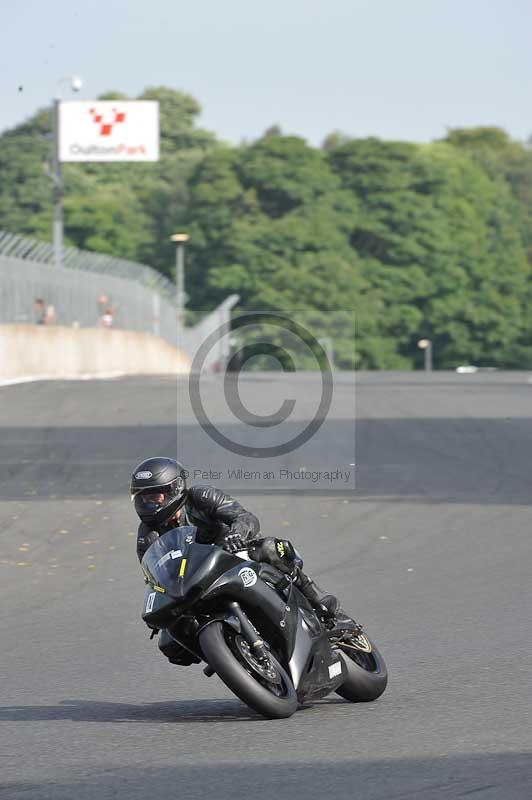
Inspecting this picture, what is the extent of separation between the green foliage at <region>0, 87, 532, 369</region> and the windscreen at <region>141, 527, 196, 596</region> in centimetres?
8753

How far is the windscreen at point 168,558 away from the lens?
265 inches

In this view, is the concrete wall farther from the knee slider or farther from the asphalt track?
the knee slider

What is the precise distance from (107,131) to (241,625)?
60.4m

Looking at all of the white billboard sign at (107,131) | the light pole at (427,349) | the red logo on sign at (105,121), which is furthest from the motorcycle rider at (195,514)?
the light pole at (427,349)

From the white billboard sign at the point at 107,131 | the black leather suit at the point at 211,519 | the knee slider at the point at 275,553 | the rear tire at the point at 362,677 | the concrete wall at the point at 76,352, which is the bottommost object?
the concrete wall at the point at 76,352

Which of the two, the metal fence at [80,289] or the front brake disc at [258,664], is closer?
the front brake disc at [258,664]

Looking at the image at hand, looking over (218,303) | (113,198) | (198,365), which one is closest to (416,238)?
(218,303)

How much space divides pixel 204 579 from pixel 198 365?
52089mm

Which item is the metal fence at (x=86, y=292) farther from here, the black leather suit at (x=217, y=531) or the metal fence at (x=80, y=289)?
the black leather suit at (x=217, y=531)

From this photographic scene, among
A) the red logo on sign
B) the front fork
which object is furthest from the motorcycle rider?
the red logo on sign

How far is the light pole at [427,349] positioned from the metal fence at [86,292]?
30.1 m

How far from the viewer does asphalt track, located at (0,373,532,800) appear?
233 inches

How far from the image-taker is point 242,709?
281 inches

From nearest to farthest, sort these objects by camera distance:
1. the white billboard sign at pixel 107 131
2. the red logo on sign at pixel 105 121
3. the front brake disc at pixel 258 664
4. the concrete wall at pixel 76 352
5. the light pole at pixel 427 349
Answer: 1. the front brake disc at pixel 258 664
2. the concrete wall at pixel 76 352
3. the white billboard sign at pixel 107 131
4. the red logo on sign at pixel 105 121
5. the light pole at pixel 427 349
